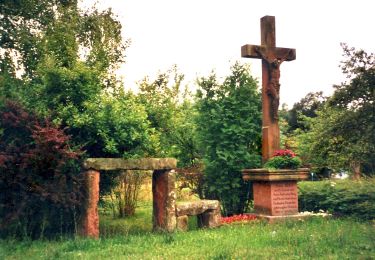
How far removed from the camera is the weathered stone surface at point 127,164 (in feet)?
28.9

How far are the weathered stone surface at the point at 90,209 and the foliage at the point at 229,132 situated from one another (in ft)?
14.6

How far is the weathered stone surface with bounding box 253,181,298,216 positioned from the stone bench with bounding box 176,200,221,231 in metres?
1.44

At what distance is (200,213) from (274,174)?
7.08 ft

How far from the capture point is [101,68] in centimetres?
1059

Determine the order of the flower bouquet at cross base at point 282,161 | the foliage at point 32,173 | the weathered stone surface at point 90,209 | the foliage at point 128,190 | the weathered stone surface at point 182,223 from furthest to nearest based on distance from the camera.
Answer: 1. the foliage at point 128,190
2. the flower bouquet at cross base at point 282,161
3. the weathered stone surface at point 182,223
4. the weathered stone surface at point 90,209
5. the foliage at point 32,173

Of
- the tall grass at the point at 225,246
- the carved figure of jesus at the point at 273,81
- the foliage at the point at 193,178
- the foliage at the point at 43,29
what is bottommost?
the tall grass at the point at 225,246

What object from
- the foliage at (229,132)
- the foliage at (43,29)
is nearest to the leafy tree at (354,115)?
the foliage at (229,132)

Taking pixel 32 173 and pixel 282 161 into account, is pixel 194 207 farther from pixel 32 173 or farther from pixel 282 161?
pixel 32 173

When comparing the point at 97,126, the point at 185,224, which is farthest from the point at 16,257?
the point at 185,224

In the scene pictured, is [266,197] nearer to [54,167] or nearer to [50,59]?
[54,167]

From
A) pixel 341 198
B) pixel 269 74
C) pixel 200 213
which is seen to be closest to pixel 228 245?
pixel 200 213

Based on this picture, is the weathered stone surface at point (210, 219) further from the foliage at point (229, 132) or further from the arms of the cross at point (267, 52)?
the arms of the cross at point (267, 52)

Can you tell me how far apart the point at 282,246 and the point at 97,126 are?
15.1 ft

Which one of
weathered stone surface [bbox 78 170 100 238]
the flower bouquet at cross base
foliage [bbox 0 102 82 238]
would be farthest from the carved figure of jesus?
foliage [bbox 0 102 82 238]
